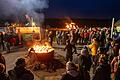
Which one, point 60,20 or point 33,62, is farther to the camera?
point 60,20

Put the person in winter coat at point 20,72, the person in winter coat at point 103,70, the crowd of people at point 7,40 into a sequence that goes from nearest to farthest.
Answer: the person in winter coat at point 20,72 → the person in winter coat at point 103,70 → the crowd of people at point 7,40

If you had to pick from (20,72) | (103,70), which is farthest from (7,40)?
(20,72)

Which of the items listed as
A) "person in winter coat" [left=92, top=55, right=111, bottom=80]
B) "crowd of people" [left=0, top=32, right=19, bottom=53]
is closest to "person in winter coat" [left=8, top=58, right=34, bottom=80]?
"person in winter coat" [left=92, top=55, right=111, bottom=80]

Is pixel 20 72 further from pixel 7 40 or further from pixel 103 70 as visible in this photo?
pixel 7 40

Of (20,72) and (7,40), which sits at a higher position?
(20,72)

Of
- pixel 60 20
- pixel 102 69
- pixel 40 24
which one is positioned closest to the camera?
pixel 102 69

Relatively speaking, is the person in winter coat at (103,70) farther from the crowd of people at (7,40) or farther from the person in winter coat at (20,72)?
the crowd of people at (7,40)

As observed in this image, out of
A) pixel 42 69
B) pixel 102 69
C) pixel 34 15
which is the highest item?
pixel 34 15

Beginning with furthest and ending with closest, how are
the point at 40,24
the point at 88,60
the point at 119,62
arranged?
the point at 40,24
the point at 88,60
the point at 119,62

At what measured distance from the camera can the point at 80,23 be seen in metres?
67.2

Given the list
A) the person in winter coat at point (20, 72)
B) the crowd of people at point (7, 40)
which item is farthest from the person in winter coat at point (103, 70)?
the crowd of people at point (7, 40)

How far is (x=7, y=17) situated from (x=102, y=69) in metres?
55.5

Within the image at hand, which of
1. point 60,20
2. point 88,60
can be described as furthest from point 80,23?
point 88,60

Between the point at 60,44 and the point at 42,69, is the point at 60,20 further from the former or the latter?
the point at 42,69
